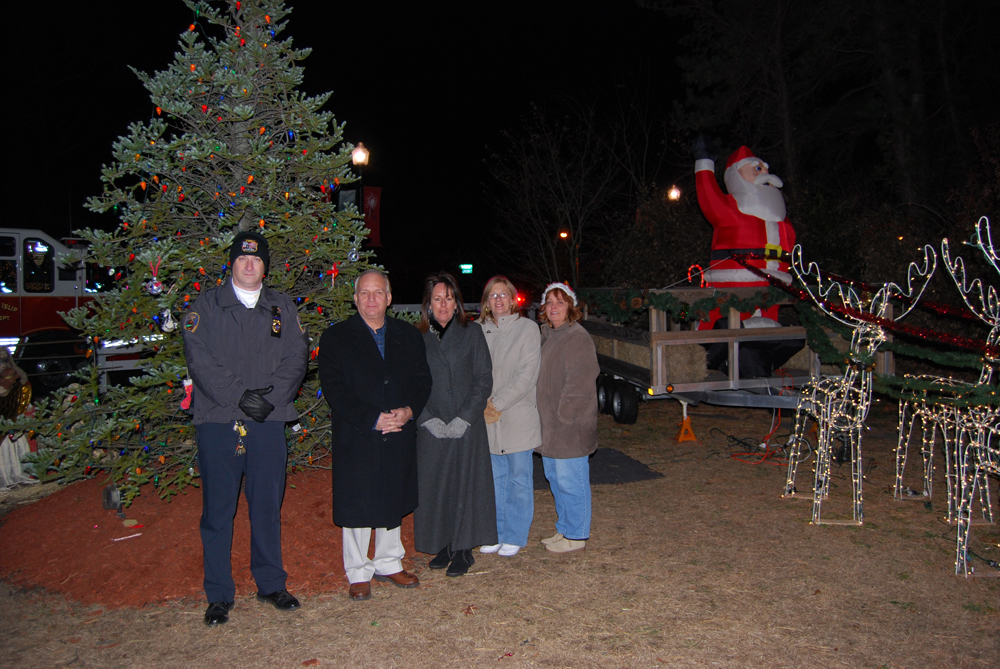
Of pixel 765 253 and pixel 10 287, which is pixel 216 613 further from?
pixel 10 287

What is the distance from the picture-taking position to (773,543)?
4.69 meters

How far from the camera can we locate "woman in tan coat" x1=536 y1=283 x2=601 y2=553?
171 inches

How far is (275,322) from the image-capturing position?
12.2 ft

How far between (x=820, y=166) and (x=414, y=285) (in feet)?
67.5

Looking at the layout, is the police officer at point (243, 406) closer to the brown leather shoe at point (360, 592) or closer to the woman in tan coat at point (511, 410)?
the brown leather shoe at point (360, 592)

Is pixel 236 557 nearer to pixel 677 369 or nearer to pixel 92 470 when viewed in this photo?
pixel 92 470

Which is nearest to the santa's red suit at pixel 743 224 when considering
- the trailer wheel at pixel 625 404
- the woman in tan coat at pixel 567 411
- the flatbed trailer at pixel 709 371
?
the flatbed trailer at pixel 709 371

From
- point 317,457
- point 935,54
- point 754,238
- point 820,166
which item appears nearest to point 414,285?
point 820,166

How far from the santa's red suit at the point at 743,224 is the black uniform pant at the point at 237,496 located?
586 cm

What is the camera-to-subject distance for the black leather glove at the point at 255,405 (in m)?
3.55

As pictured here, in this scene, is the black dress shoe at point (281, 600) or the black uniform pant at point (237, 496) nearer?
the black uniform pant at point (237, 496)

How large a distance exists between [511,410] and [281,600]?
1787 mm

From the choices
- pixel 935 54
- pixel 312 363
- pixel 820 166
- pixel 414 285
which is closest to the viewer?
pixel 312 363

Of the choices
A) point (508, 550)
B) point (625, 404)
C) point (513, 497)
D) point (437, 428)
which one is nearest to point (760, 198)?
point (625, 404)
